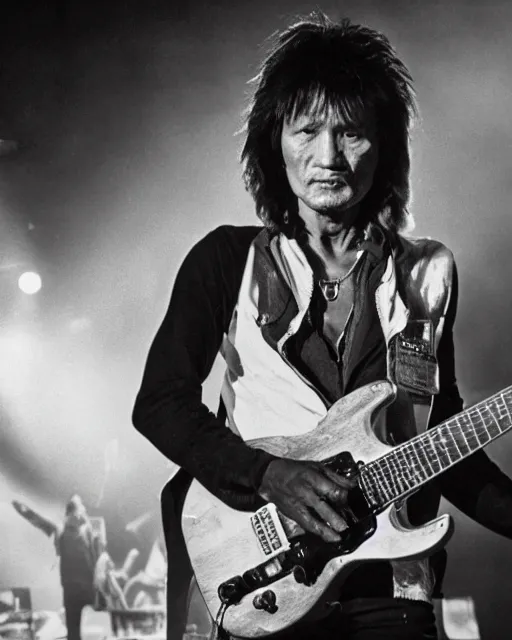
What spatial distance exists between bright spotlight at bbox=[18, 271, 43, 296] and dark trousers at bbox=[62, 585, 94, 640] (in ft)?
2.91

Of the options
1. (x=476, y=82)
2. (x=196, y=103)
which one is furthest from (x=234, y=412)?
(x=476, y=82)

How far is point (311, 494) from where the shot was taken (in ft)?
6.43

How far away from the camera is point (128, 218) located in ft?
8.59

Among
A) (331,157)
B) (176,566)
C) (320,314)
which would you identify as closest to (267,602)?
(176,566)

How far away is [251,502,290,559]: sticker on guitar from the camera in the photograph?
204cm

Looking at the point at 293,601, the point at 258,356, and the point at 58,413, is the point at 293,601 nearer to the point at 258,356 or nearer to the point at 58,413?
the point at 258,356

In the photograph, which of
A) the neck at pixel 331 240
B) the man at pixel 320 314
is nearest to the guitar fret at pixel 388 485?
the man at pixel 320 314

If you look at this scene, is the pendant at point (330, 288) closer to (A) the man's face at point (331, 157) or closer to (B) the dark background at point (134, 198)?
(A) the man's face at point (331, 157)

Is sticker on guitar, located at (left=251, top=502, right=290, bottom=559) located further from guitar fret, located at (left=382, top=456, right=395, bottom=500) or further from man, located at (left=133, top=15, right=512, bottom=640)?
guitar fret, located at (left=382, top=456, right=395, bottom=500)

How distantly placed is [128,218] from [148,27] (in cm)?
64

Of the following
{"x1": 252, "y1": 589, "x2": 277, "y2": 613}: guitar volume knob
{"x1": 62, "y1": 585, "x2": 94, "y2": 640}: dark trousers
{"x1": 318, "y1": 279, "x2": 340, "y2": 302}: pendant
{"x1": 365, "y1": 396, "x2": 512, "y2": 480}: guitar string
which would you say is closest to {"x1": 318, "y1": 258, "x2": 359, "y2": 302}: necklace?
{"x1": 318, "y1": 279, "x2": 340, "y2": 302}: pendant

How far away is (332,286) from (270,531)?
2.30ft

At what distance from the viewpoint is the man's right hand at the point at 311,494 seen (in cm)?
194

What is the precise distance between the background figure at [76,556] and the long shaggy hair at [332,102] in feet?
3.32
